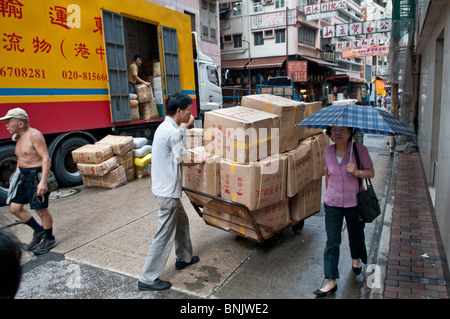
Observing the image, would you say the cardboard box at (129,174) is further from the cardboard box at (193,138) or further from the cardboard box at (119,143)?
the cardboard box at (193,138)

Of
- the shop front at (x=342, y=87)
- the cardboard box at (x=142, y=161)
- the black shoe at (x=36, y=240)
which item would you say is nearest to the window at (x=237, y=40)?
the shop front at (x=342, y=87)

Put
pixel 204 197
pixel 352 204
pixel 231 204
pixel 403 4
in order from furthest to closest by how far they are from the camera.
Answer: pixel 403 4 → pixel 204 197 → pixel 231 204 → pixel 352 204

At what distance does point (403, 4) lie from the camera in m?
10.5

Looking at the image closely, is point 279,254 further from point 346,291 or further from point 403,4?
point 403,4

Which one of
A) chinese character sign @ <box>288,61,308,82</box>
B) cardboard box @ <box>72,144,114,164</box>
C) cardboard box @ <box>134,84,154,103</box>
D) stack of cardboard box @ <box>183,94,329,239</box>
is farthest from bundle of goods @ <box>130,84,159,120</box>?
chinese character sign @ <box>288,61,308,82</box>

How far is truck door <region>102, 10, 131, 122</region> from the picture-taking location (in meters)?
7.31

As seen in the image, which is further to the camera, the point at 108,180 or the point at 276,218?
the point at 108,180

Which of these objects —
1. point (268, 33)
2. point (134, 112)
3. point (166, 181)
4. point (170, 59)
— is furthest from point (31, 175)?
point (268, 33)

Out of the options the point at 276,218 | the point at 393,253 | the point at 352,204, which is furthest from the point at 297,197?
the point at 393,253

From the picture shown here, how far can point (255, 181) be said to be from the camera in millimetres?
3170

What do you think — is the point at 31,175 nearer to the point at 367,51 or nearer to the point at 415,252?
the point at 415,252

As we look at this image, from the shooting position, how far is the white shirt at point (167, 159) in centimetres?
316

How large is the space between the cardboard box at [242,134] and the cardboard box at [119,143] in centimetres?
390

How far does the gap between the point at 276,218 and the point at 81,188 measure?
495 centimetres
